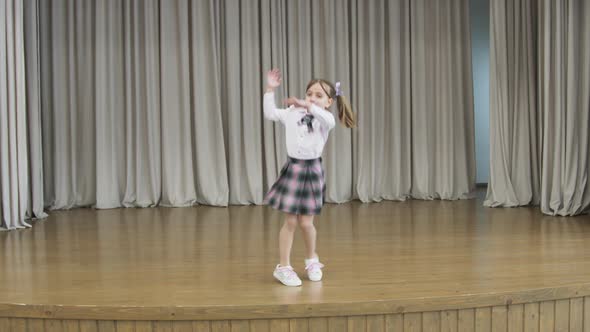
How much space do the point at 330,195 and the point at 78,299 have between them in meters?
3.97

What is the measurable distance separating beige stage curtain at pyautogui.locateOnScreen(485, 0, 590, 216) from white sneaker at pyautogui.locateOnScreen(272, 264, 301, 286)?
10.6 feet

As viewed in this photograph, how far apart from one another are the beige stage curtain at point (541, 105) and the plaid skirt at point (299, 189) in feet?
10.4

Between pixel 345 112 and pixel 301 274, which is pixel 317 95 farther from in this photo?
pixel 301 274

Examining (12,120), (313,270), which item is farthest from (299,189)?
(12,120)

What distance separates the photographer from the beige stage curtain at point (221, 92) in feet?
21.4

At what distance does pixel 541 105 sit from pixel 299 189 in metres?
3.58

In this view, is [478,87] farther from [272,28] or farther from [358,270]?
[358,270]

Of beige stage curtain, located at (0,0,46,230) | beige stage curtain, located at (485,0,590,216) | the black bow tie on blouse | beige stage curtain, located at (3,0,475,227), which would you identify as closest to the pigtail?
the black bow tie on blouse

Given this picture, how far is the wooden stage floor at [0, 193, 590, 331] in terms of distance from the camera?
2.89 m

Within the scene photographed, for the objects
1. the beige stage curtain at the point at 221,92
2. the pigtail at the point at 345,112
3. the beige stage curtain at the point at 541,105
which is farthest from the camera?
the beige stage curtain at the point at 221,92

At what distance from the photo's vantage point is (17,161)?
526 cm

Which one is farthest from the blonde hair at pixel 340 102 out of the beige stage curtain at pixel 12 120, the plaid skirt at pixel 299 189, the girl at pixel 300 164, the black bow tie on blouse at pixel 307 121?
the beige stage curtain at pixel 12 120

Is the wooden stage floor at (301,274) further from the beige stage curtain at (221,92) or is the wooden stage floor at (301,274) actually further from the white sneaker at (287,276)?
the beige stage curtain at (221,92)

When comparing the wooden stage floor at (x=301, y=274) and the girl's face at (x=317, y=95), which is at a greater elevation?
the girl's face at (x=317, y=95)
